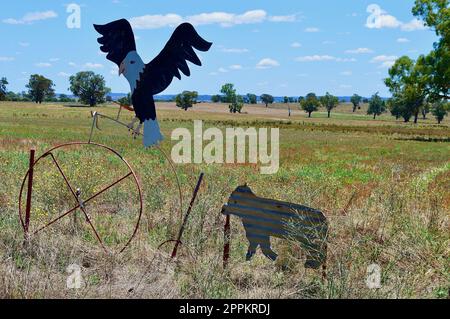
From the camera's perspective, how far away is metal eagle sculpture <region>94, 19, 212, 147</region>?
6.06 meters

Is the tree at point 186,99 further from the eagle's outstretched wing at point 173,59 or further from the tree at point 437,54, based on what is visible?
the eagle's outstretched wing at point 173,59

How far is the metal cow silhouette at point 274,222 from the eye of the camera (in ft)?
16.4

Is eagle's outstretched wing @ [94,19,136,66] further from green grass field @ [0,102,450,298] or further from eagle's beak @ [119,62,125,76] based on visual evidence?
green grass field @ [0,102,450,298]

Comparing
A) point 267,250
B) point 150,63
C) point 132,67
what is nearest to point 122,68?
point 132,67

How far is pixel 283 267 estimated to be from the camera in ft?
17.0

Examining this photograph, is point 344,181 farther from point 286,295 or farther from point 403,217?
point 286,295

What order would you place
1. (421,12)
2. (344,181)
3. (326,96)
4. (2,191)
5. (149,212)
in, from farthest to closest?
(326,96), (421,12), (344,181), (2,191), (149,212)

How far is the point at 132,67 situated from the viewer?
617 cm

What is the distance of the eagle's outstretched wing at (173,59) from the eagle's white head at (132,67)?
7 centimetres

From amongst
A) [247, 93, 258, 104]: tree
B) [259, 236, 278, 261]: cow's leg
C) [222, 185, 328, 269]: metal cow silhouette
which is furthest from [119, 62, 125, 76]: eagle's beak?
[247, 93, 258, 104]: tree
